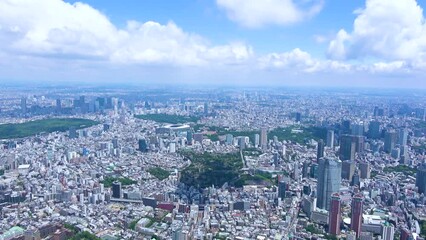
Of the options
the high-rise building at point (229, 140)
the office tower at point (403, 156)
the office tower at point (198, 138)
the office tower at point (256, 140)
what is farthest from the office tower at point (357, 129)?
the office tower at point (198, 138)

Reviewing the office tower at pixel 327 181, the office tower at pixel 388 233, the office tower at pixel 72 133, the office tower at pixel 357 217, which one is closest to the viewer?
the office tower at pixel 388 233

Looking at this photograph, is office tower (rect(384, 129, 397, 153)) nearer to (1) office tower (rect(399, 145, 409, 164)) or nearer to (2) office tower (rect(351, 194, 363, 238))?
(1) office tower (rect(399, 145, 409, 164))

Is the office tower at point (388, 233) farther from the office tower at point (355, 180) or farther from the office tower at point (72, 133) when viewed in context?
the office tower at point (72, 133)

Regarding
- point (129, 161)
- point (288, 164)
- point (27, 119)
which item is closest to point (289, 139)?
point (288, 164)

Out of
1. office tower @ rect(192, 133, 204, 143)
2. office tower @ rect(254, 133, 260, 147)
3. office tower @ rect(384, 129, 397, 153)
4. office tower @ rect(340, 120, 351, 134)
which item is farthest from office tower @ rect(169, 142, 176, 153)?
office tower @ rect(384, 129, 397, 153)

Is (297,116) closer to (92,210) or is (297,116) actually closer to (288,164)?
(288,164)

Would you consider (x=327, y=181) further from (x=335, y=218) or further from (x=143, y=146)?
(x=143, y=146)

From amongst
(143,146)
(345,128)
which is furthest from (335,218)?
(345,128)
